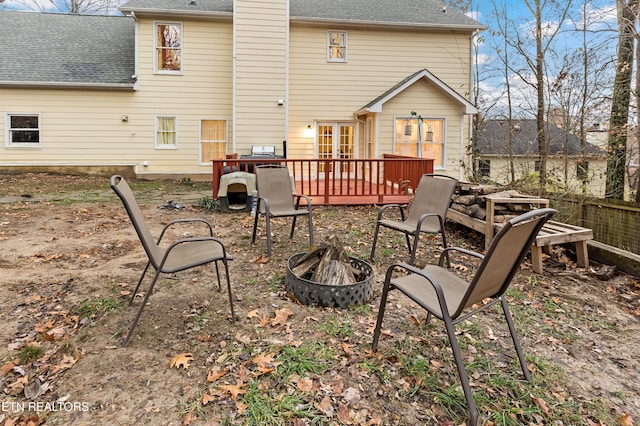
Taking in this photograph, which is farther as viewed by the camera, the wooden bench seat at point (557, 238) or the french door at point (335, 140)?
the french door at point (335, 140)

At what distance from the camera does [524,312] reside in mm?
3490

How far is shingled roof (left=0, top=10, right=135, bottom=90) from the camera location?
1212 cm

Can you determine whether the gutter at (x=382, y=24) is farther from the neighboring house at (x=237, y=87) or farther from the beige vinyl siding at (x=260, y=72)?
the beige vinyl siding at (x=260, y=72)

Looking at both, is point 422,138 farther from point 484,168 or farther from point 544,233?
point 544,233

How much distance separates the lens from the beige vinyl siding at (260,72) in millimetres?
11844

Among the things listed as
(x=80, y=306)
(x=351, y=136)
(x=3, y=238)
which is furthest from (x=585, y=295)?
(x=351, y=136)

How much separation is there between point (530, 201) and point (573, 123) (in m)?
5.97

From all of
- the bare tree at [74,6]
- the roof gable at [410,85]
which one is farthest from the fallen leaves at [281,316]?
the bare tree at [74,6]

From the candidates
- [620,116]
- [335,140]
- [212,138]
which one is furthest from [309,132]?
[620,116]

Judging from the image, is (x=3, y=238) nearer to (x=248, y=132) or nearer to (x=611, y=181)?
(x=248, y=132)

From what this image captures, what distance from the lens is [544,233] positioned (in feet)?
15.8

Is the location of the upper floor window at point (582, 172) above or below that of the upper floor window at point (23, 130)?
below

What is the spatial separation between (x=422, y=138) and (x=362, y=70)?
10.1 feet

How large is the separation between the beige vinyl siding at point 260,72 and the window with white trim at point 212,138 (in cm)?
111
